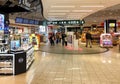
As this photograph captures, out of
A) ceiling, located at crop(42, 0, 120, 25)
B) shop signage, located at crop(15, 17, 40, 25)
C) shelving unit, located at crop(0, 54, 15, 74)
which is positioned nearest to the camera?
shelving unit, located at crop(0, 54, 15, 74)

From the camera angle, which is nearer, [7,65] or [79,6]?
[7,65]

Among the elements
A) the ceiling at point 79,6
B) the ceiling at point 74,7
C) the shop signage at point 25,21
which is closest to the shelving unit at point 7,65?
the ceiling at point 74,7

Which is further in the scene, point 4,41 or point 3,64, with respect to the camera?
point 4,41

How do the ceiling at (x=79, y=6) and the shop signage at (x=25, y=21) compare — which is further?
the shop signage at (x=25, y=21)

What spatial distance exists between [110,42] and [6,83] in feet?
55.2

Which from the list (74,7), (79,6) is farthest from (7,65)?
(74,7)

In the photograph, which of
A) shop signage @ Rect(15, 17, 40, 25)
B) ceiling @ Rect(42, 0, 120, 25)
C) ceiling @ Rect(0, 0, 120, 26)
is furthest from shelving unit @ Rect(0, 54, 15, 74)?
shop signage @ Rect(15, 17, 40, 25)

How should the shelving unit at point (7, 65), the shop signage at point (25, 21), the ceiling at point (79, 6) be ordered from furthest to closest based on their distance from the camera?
1. the shop signage at point (25, 21)
2. the ceiling at point (79, 6)
3. the shelving unit at point (7, 65)

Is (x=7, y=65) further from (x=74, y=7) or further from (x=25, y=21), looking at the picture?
(x=25, y=21)

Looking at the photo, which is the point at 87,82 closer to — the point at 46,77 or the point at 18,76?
the point at 46,77

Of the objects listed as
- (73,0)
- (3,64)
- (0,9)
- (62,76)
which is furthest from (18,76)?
(73,0)

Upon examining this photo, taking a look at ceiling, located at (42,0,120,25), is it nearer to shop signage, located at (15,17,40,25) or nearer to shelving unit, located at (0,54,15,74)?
shelving unit, located at (0,54,15,74)

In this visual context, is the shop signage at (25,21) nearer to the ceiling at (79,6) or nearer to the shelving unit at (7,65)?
the ceiling at (79,6)

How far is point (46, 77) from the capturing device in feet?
26.2
